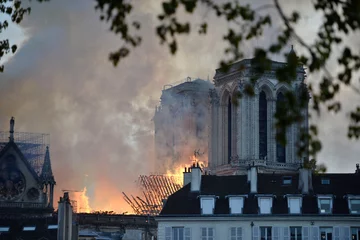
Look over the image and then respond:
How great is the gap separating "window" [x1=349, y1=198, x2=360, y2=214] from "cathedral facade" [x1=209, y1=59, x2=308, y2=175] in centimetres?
4344

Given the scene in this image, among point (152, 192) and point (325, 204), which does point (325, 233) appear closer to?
point (325, 204)

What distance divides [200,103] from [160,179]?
1045 centimetres

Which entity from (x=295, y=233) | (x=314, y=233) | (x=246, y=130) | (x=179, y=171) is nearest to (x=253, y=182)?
Result: (x=295, y=233)

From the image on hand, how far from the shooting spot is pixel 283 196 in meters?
63.5

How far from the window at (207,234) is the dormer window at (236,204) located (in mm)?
1705

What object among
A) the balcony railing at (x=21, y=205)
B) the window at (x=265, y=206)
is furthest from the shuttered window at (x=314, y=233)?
the balcony railing at (x=21, y=205)

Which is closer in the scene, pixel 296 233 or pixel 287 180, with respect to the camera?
pixel 296 233

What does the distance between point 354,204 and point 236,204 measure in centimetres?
690

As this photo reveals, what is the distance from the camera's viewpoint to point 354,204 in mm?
62531

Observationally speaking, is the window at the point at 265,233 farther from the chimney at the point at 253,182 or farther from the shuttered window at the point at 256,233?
the chimney at the point at 253,182

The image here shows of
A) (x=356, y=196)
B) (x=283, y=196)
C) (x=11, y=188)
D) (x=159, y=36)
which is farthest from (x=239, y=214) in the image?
(x=159, y=36)

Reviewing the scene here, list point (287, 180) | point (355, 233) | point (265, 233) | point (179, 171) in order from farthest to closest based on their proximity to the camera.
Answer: point (179, 171)
point (287, 180)
point (265, 233)
point (355, 233)

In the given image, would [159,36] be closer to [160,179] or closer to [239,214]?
[239,214]

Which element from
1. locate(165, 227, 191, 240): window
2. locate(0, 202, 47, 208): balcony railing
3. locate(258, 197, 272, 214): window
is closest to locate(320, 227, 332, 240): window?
locate(258, 197, 272, 214): window
